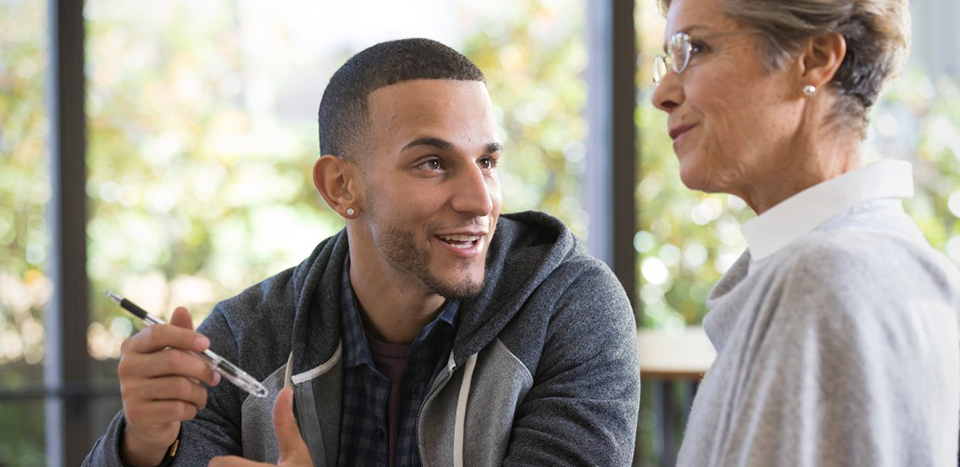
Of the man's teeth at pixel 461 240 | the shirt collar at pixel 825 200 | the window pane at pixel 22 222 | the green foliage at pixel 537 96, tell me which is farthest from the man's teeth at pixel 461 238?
the window pane at pixel 22 222

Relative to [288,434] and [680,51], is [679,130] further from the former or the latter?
[288,434]

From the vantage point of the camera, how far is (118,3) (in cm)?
368

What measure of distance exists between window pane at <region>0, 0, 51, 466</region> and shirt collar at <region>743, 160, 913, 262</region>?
A: 10.3 ft

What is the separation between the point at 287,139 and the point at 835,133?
9.64ft

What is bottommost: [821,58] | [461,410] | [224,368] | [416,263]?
[461,410]

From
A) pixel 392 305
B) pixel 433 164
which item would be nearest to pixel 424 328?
pixel 392 305

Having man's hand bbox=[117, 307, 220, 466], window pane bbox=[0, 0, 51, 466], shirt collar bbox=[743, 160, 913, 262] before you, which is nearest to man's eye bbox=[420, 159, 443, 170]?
man's hand bbox=[117, 307, 220, 466]

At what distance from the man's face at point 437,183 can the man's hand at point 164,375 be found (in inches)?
16.2

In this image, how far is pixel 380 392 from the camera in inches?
68.8

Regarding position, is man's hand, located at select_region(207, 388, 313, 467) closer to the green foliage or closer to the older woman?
the older woman

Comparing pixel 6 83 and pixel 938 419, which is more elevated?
pixel 6 83

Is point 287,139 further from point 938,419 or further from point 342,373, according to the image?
point 938,419

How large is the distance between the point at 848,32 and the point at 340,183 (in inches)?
40.2

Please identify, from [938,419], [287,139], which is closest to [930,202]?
[287,139]
